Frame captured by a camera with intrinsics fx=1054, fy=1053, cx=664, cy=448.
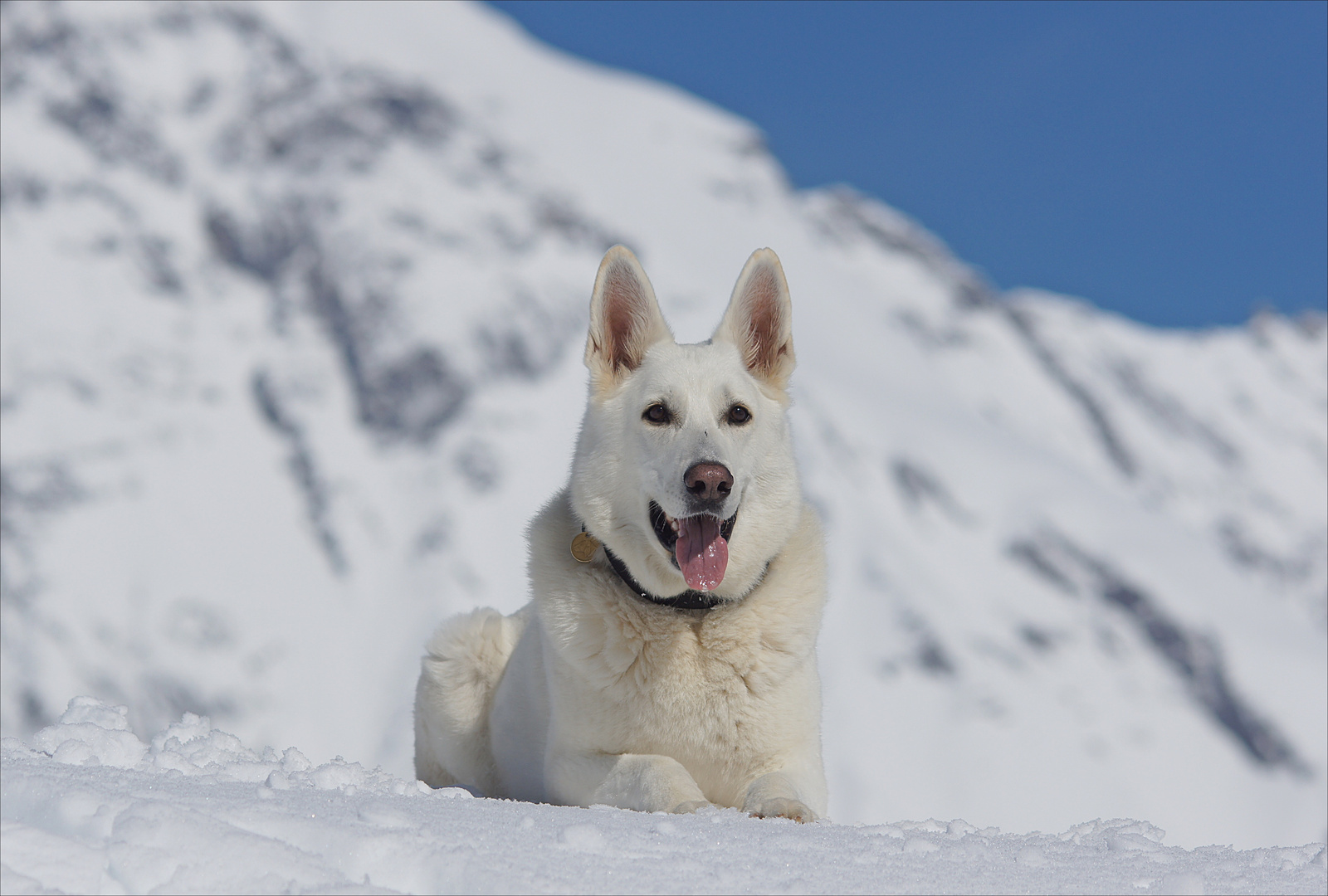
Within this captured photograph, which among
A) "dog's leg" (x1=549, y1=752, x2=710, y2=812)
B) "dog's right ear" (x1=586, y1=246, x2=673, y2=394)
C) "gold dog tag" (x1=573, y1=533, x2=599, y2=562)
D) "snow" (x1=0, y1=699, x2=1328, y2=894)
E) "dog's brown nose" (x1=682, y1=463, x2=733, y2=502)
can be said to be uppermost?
"dog's right ear" (x1=586, y1=246, x2=673, y2=394)

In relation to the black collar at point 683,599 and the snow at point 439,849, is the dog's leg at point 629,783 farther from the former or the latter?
the black collar at point 683,599

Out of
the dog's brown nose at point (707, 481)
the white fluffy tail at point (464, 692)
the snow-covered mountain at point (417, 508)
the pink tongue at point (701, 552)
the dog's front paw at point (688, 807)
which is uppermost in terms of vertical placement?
the dog's brown nose at point (707, 481)

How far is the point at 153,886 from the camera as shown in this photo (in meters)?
2.28

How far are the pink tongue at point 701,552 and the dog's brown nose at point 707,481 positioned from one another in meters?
0.15

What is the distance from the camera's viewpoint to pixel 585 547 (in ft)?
17.5

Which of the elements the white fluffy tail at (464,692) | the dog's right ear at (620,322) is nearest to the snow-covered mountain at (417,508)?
the white fluffy tail at (464,692)

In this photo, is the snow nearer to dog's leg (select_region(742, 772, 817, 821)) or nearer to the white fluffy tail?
dog's leg (select_region(742, 772, 817, 821))

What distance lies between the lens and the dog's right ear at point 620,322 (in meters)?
5.67

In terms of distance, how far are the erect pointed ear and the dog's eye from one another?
0.70 meters

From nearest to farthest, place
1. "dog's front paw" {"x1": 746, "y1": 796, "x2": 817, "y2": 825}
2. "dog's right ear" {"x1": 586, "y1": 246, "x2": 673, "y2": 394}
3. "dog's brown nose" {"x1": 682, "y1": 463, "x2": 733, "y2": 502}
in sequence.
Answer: "dog's front paw" {"x1": 746, "y1": 796, "x2": 817, "y2": 825} → "dog's brown nose" {"x1": 682, "y1": 463, "x2": 733, "y2": 502} → "dog's right ear" {"x1": 586, "y1": 246, "x2": 673, "y2": 394}

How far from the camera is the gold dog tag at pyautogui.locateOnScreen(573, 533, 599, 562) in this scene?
17.4 feet

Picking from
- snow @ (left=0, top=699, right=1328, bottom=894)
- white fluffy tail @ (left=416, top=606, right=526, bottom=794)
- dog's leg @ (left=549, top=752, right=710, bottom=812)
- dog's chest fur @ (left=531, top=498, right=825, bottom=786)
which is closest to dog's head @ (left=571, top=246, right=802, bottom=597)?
dog's chest fur @ (left=531, top=498, right=825, bottom=786)

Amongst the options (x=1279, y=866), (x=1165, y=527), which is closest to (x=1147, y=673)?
(x=1165, y=527)

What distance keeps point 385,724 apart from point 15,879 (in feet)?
446
